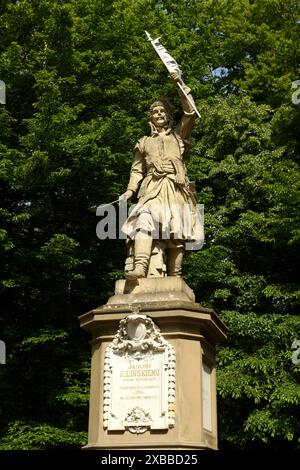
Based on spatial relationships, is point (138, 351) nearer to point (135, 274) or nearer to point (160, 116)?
point (135, 274)

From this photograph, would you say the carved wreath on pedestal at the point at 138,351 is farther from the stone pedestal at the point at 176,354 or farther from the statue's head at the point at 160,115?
the statue's head at the point at 160,115

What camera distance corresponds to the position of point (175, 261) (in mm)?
9445

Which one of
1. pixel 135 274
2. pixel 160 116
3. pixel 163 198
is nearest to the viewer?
pixel 135 274

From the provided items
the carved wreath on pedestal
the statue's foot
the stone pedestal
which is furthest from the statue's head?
the carved wreath on pedestal

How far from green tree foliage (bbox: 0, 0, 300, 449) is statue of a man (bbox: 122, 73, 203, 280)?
548 cm

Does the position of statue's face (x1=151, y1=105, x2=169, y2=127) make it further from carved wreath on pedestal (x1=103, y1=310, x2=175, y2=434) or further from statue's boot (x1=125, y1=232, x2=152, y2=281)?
carved wreath on pedestal (x1=103, y1=310, x2=175, y2=434)

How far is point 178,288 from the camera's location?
344 inches

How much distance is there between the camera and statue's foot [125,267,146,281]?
8.79 meters

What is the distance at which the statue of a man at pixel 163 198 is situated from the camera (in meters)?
9.09

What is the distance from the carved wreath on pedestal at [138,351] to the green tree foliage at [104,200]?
6.24 m

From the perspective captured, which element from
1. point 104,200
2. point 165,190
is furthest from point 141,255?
point 104,200

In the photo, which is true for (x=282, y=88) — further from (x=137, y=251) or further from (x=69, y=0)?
(x=137, y=251)

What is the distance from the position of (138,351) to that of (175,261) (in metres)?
1.59

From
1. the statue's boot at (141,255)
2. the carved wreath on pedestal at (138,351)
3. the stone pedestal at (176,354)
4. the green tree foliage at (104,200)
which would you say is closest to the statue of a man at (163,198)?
the statue's boot at (141,255)
